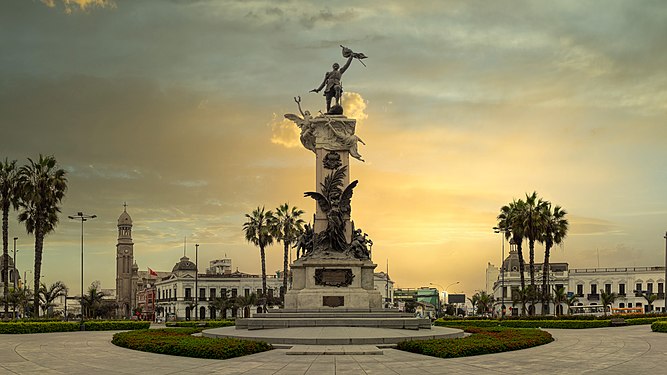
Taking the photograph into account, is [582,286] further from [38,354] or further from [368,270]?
[38,354]

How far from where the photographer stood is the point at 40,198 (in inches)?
2211

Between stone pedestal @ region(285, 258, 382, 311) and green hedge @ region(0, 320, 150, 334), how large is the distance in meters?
15.5

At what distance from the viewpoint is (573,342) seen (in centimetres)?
3322

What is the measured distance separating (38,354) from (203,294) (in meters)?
110

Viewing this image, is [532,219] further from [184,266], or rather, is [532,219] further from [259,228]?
[184,266]

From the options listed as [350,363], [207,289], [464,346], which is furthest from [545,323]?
[207,289]

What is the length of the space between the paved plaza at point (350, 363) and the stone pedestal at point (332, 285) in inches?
561

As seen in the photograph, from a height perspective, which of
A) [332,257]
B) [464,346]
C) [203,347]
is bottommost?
[464,346]

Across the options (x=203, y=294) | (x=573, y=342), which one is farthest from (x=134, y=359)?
(x=203, y=294)

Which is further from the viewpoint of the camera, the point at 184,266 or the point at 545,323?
the point at 184,266

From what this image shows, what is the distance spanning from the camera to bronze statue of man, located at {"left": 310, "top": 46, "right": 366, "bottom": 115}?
4759cm

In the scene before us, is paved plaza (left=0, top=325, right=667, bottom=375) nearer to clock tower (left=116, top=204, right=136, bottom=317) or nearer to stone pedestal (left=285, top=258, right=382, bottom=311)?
stone pedestal (left=285, top=258, right=382, bottom=311)

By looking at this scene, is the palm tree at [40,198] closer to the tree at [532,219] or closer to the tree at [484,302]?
the tree at [532,219]

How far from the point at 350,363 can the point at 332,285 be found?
19932 millimetres
